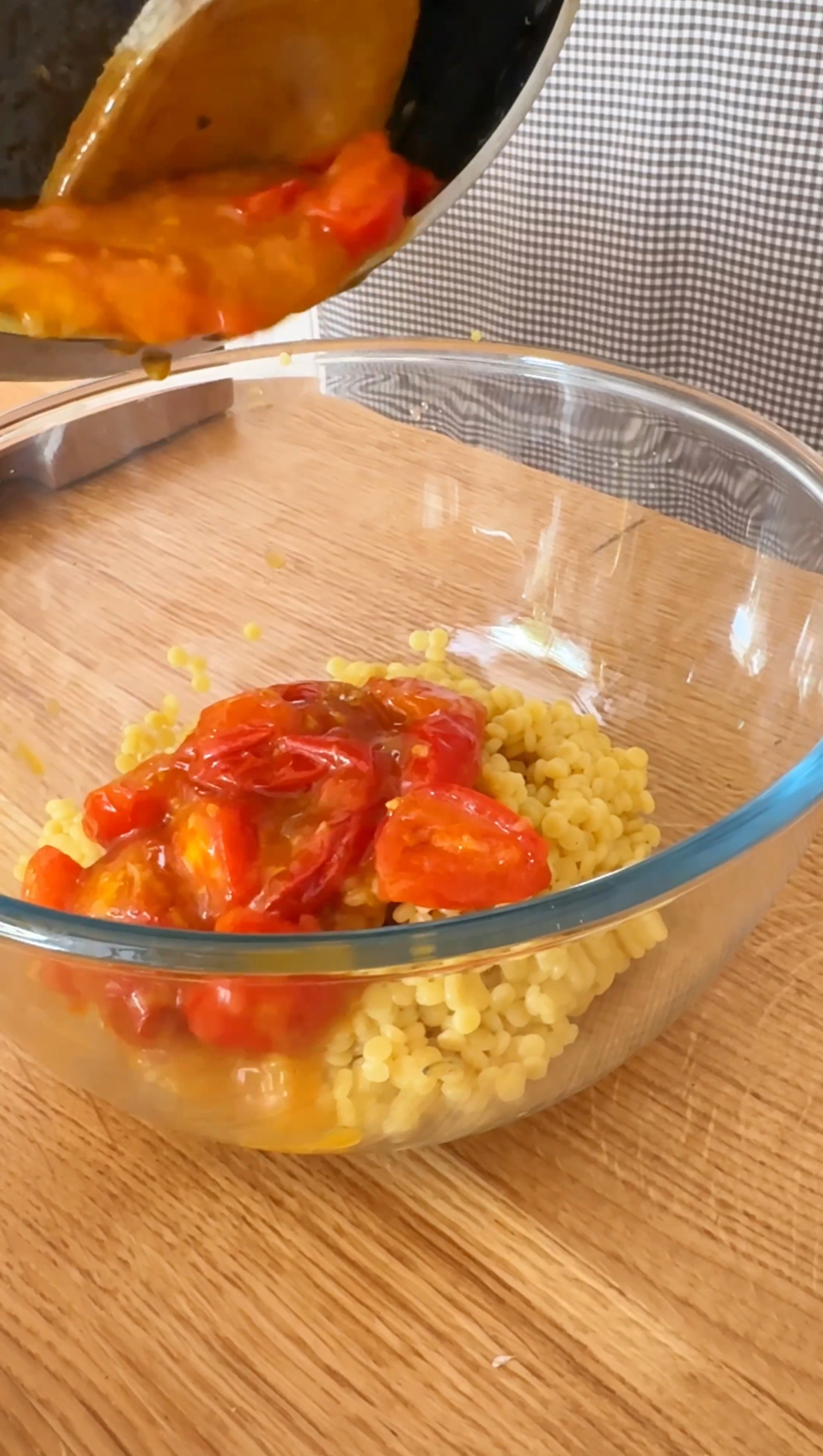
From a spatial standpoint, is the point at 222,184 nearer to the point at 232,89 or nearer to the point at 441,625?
the point at 232,89

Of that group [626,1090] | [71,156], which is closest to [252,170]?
[71,156]

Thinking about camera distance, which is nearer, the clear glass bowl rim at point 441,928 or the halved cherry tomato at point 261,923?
the clear glass bowl rim at point 441,928

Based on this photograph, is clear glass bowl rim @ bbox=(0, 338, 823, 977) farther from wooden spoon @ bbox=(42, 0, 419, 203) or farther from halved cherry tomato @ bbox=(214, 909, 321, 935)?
wooden spoon @ bbox=(42, 0, 419, 203)

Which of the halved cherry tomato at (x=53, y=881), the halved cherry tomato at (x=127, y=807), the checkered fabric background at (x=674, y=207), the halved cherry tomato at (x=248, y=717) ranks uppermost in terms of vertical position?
the checkered fabric background at (x=674, y=207)

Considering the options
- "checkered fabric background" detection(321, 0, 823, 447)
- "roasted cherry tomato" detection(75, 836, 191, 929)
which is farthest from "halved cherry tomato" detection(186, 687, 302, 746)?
"checkered fabric background" detection(321, 0, 823, 447)

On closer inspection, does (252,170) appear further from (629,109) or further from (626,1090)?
(629,109)

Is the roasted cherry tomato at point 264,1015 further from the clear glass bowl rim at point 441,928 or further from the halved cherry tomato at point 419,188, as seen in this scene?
the halved cherry tomato at point 419,188

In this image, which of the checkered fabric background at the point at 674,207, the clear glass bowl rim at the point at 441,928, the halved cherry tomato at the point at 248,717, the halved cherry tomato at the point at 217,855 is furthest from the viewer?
the checkered fabric background at the point at 674,207

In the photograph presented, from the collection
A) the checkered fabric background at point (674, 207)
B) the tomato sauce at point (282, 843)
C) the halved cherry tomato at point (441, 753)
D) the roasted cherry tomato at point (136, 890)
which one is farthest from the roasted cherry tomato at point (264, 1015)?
the checkered fabric background at point (674, 207)
